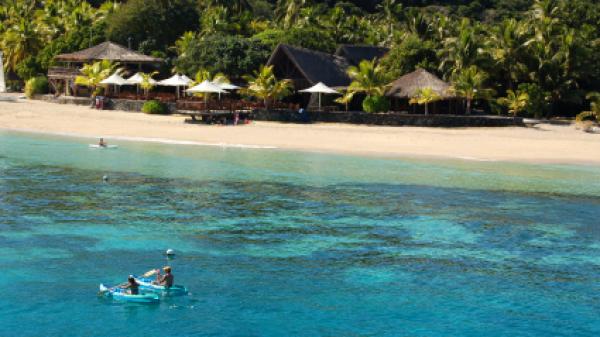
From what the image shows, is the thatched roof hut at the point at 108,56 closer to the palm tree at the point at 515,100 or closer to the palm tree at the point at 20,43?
the palm tree at the point at 20,43

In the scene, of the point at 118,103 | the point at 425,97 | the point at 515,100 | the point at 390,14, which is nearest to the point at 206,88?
the point at 118,103

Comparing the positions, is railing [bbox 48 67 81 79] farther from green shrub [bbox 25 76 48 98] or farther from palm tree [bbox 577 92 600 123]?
palm tree [bbox 577 92 600 123]

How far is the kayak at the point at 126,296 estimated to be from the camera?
18.7 meters

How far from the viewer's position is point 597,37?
6316 cm

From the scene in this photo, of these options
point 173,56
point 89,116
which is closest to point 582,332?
point 89,116

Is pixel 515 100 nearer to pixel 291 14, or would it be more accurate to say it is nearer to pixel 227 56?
pixel 227 56

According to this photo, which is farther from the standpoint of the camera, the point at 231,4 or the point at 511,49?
the point at 231,4

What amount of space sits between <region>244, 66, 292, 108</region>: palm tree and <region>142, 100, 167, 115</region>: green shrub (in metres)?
6.06

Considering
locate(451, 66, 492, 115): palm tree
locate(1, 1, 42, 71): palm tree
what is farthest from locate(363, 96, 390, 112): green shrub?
locate(1, 1, 42, 71): palm tree

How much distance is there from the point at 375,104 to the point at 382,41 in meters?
29.3

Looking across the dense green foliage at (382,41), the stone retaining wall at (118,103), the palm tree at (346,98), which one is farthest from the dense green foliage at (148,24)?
the palm tree at (346,98)

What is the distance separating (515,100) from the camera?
53781 mm

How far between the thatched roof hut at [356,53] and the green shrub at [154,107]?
52.7ft

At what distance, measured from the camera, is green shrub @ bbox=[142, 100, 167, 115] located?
186 ft
